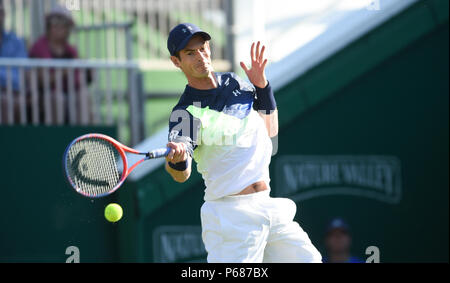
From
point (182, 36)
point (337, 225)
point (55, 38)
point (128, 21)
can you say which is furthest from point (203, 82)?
point (128, 21)

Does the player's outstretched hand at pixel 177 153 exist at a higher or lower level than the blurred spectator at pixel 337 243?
higher

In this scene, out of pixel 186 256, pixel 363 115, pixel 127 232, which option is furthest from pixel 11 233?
pixel 363 115

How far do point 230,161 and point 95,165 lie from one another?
788 millimetres

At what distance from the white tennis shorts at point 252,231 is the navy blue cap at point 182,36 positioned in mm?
894

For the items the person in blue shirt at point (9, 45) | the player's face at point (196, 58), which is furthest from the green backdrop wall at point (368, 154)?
the player's face at point (196, 58)

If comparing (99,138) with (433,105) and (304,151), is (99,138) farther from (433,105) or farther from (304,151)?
(433,105)

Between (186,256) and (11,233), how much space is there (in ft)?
5.05

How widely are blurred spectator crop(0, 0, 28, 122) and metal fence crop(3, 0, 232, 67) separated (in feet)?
1.95

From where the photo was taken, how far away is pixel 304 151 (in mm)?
8242

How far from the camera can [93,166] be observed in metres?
5.37

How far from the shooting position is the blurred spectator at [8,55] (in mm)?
8305

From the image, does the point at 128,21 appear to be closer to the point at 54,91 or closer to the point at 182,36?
the point at 54,91

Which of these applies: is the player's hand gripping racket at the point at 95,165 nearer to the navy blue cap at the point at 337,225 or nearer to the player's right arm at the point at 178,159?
the player's right arm at the point at 178,159

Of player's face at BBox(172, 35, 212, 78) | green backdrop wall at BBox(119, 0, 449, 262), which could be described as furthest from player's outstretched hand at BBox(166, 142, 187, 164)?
green backdrop wall at BBox(119, 0, 449, 262)
